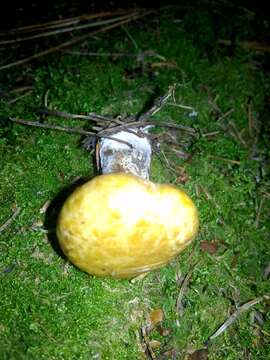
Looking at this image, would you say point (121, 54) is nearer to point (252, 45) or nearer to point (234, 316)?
point (252, 45)

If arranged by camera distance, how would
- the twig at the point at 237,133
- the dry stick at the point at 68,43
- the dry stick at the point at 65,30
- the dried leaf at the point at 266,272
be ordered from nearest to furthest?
the dried leaf at the point at 266,272 → the twig at the point at 237,133 → the dry stick at the point at 68,43 → the dry stick at the point at 65,30

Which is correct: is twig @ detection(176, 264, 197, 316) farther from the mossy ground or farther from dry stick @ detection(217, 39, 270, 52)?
dry stick @ detection(217, 39, 270, 52)

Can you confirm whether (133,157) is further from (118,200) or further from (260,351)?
(260,351)

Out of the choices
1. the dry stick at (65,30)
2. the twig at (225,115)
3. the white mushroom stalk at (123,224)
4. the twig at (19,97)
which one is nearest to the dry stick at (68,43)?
the dry stick at (65,30)

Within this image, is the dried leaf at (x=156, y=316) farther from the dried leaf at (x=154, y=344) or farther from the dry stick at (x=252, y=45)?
the dry stick at (x=252, y=45)

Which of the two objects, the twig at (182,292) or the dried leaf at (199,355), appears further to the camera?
the twig at (182,292)

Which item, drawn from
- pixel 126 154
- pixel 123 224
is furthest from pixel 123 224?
pixel 126 154
